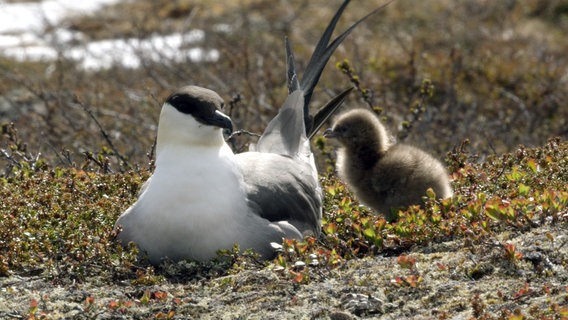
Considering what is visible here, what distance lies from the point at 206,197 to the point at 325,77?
8223 mm

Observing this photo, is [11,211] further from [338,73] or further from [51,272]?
[338,73]

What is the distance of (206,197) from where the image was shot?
5969 millimetres

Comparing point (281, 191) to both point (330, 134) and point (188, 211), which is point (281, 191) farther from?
point (330, 134)

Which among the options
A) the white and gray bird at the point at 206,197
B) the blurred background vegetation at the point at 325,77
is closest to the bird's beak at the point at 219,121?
the white and gray bird at the point at 206,197

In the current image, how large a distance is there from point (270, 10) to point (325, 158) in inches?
351

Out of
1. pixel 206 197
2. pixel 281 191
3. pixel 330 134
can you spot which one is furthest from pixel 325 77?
pixel 206 197

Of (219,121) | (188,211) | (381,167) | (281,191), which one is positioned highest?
(381,167)

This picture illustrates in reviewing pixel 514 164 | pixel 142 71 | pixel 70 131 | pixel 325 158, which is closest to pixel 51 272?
pixel 514 164

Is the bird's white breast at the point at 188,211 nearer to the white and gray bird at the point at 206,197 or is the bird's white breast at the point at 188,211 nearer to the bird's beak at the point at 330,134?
the white and gray bird at the point at 206,197

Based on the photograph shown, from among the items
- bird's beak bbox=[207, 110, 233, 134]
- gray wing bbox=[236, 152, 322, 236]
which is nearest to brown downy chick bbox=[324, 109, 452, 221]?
gray wing bbox=[236, 152, 322, 236]

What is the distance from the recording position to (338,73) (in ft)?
45.5

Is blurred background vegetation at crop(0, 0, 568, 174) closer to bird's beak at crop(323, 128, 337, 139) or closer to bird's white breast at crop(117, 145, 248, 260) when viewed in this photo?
bird's beak at crop(323, 128, 337, 139)

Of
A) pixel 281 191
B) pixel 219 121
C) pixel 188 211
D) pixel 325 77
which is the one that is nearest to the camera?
pixel 188 211

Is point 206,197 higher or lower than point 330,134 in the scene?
lower
